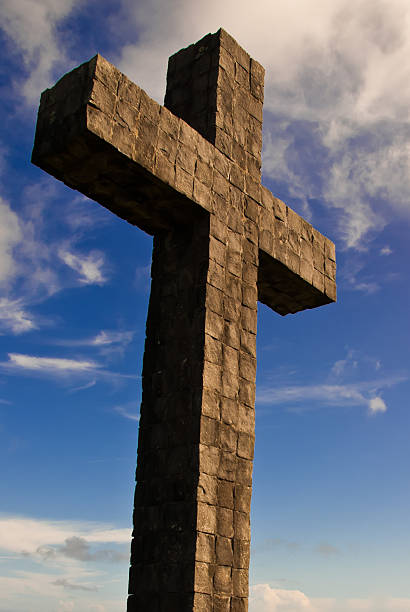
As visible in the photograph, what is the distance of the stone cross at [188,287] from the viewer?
18.8ft

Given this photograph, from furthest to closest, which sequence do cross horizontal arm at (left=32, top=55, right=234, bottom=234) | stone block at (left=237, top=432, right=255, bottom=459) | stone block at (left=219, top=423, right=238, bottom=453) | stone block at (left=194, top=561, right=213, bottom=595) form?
stone block at (left=237, top=432, right=255, bottom=459) → stone block at (left=219, top=423, right=238, bottom=453) → cross horizontal arm at (left=32, top=55, right=234, bottom=234) → stone block at (left=194, top=561, right=213, bottom=595)

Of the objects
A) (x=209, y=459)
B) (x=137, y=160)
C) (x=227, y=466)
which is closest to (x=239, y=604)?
(x=227, y=466)

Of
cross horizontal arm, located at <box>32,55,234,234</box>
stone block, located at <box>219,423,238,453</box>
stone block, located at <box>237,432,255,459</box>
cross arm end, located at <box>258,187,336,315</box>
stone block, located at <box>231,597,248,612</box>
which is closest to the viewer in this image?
cross horizontal arm, located at <box>32,55,234,234</box>

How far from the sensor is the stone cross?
572cm

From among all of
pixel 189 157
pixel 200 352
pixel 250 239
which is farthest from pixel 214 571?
pixel 189 157

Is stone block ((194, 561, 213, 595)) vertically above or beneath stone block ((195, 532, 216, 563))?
beneath

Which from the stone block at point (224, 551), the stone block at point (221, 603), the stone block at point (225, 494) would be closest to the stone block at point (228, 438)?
the stone block at point (225, 494)

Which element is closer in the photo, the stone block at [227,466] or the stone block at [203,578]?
the stone block at [203,578]

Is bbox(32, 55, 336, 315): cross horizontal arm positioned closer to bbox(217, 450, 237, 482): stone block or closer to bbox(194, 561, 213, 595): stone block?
bbox(217, 450, 237, 482): stone block

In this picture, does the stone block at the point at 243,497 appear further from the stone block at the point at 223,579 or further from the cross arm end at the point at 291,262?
the cross arm end at the point at 291,262

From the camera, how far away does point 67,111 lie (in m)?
5.82

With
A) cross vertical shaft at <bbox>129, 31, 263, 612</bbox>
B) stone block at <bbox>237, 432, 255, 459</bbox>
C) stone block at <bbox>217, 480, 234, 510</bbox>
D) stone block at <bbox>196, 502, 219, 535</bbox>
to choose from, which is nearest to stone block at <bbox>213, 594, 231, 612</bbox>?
cross vertical shaft at <bbox>129, 31, 263, 612</bbox>

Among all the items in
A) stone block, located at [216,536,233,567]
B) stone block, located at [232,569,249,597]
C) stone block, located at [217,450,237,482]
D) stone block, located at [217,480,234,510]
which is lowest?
stone block, located at [232,569,249,597]

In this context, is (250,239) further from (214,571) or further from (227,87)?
(214,571)
